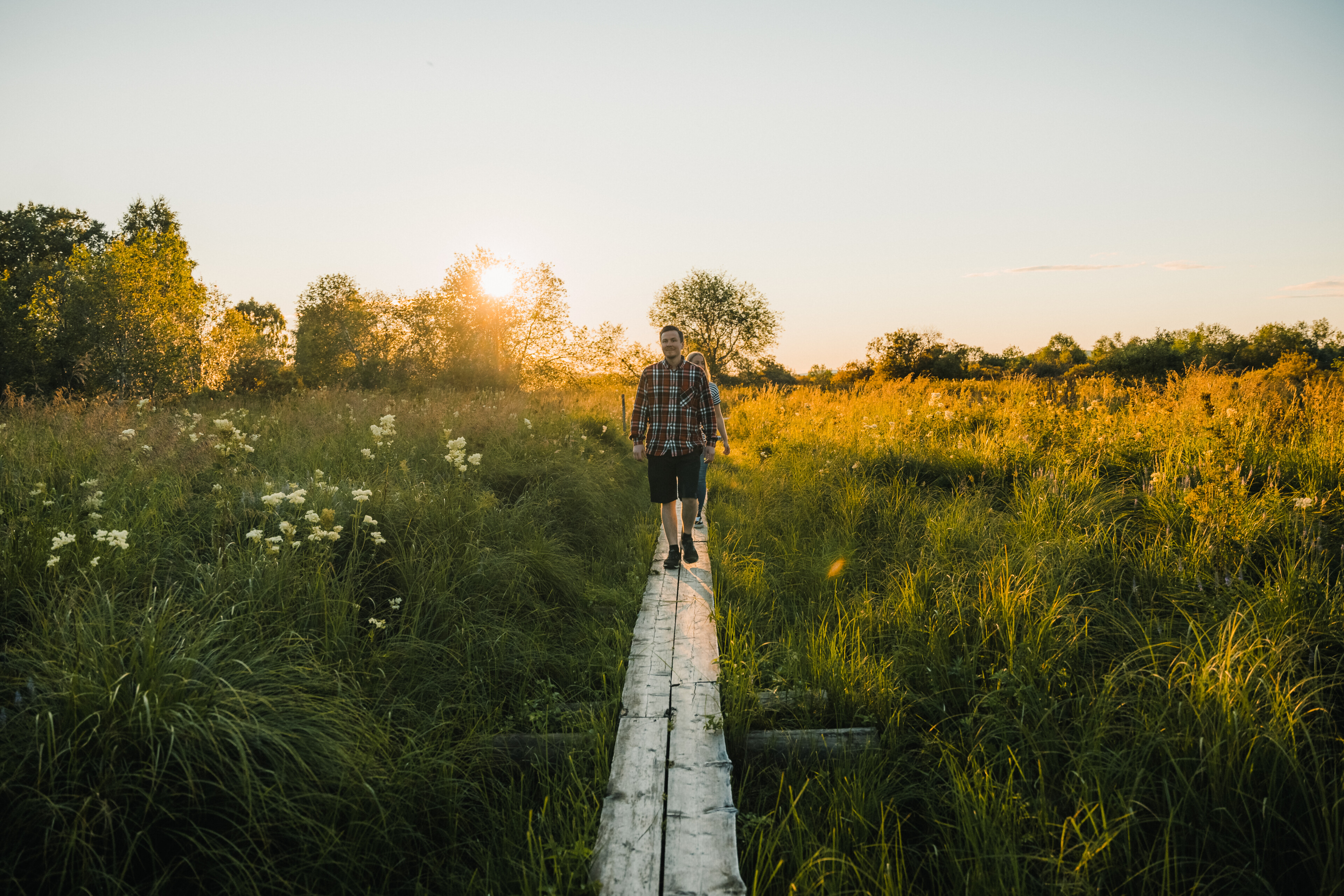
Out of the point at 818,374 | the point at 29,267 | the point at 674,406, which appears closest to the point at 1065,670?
the point at 674,406

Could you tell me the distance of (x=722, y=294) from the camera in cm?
3906

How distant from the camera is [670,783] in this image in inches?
95.4

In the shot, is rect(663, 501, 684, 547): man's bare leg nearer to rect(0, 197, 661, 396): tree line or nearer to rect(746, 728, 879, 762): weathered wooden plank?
rect(746, 728, 879, 762): weathered wooden plank

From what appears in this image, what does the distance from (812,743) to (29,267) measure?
→ 37208mm

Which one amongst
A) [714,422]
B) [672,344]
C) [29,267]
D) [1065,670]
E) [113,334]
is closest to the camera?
[1065,670]

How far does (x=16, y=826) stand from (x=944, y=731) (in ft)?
11.0

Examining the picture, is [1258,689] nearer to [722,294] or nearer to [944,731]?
[944,731]

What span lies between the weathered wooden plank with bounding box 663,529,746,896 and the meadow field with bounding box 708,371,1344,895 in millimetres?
112

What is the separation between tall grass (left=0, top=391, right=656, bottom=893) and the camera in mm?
1769

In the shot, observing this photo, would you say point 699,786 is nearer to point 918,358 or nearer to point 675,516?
point 675,516

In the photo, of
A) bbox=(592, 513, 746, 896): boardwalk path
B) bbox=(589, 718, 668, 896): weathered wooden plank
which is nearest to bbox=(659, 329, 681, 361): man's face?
bbox=(592, 513, 746, 896): boardwalk path

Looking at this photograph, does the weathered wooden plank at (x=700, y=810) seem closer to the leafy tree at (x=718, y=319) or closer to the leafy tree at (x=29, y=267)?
the leafy tree at (x=29, y=267)

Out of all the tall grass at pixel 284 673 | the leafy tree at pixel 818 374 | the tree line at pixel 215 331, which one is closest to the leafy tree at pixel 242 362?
the tree line at pixel 215 331

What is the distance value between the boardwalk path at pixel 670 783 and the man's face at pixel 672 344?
101 inches
